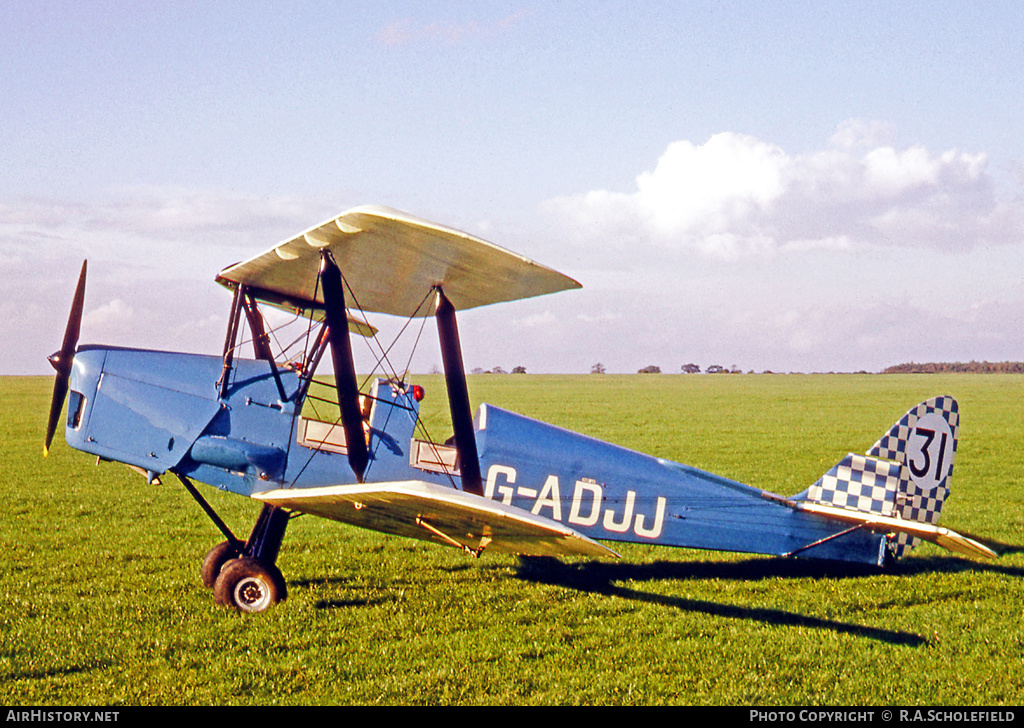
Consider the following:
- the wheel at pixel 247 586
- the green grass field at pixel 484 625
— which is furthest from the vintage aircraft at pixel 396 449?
the green grass field at pixel 484 625

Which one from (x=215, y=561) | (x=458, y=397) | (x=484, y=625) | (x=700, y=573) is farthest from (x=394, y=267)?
(x=700, y=573)

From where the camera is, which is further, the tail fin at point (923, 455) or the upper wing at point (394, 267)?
the tail fin at point (923, 455)

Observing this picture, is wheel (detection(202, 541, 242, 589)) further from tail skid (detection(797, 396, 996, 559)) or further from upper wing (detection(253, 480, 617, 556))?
tail skid (detection(797, 396, 996, 559))

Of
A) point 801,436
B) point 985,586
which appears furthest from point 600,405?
point 985,586

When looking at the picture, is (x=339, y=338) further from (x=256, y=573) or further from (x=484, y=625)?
(x=484, y=625)

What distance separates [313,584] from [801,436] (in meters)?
18.9

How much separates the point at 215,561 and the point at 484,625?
106 inches

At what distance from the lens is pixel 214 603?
641cm

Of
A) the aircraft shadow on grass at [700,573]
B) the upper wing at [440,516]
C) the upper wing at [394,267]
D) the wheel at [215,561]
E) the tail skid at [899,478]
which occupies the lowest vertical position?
the wheel at [215,561]

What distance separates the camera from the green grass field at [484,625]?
15.8 feet

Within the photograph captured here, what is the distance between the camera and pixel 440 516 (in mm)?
5375

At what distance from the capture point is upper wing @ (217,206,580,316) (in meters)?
5.40

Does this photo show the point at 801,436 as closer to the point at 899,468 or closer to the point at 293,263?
the point at 899,468

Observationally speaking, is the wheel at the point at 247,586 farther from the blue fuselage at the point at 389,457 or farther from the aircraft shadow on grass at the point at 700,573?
the aircraft shadow on grass at the point at 700,573
